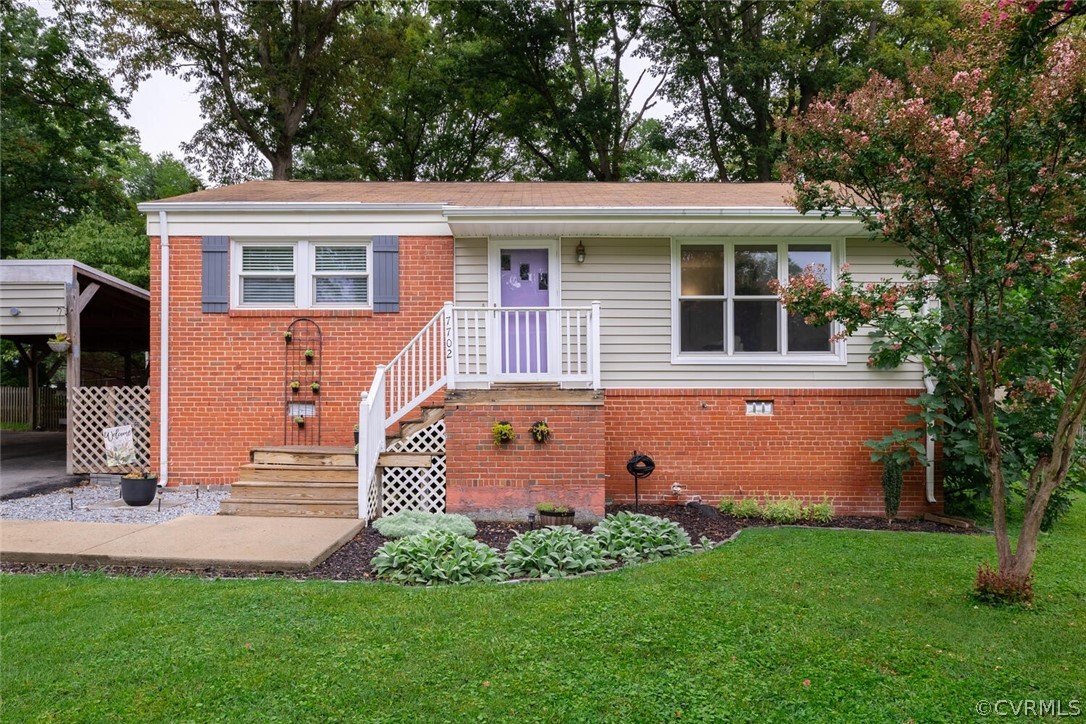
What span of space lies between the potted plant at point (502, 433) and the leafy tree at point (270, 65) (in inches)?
635

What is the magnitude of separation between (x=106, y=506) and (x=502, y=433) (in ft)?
15.0

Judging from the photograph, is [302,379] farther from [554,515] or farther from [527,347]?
[554,515]

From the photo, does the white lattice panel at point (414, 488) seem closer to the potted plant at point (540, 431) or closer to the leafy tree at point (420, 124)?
the potted plant at point (540, 431)

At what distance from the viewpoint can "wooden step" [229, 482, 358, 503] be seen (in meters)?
6.44

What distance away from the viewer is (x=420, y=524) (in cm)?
580

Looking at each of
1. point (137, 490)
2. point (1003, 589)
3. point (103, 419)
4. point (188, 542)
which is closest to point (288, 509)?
point (188, 542)

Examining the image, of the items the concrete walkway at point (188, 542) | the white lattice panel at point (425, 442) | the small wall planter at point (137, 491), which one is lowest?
the concrete walkway at point (188, 542)

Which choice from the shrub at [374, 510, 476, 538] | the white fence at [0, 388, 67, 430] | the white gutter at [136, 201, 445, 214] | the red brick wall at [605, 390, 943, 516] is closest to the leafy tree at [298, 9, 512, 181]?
the white fence at [0, 388, 67, 430]

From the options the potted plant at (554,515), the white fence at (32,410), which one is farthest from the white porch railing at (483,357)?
the white fence at (32,410)

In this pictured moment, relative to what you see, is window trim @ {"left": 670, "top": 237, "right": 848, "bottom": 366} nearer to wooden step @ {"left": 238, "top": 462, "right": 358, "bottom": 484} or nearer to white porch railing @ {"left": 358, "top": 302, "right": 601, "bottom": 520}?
white porch railing @ {"left": 358, "top": 302, "right": 601, "bottom": 520}

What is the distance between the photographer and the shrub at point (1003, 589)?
4008 mm

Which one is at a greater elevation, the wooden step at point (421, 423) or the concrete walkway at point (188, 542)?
the wooden step at point (421, 423)

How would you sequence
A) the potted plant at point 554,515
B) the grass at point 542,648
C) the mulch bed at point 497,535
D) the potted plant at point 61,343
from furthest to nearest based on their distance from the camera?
the potted plant at point 61,343
the potted plant at point 554,515
the mulch bed at point 497,535
the grass at point 542,648

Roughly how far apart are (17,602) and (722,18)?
22.4 m
